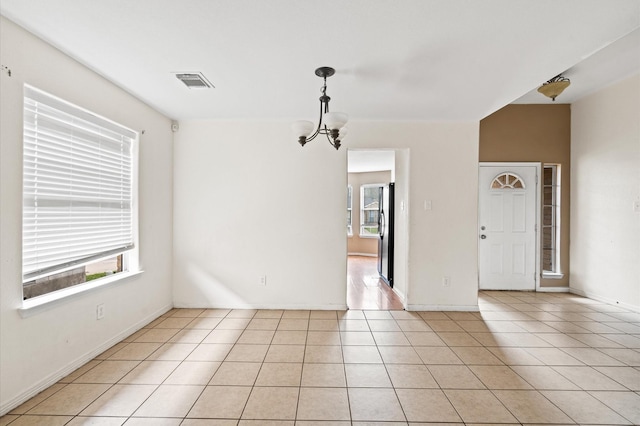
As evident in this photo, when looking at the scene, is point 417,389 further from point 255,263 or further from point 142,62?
point 142,62

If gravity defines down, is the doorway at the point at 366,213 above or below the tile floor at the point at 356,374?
above

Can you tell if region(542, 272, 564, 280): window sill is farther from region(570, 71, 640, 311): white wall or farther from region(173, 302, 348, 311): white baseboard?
region(173, 302, 348, 311): white baseboard

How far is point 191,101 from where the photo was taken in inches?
122

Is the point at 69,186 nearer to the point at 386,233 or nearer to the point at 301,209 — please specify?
the point at 301,209

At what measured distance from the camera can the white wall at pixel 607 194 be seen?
3.70 metres

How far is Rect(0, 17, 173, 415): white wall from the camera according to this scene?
179 cm

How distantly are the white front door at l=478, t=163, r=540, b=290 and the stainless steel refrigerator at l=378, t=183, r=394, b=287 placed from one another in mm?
1380

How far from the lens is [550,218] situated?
4.71 metres

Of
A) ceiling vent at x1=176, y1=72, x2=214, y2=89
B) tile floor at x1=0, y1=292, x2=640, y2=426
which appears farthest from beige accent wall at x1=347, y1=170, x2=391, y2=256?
ceiling vent at x1=176, y1=72, x2=214, y2=89

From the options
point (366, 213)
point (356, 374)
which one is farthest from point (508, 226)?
point (366, 213)

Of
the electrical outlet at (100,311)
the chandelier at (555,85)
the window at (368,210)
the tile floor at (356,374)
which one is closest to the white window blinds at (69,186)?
the electrical outlet at (100,311)

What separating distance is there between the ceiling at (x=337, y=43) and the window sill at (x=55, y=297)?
5.92 ft

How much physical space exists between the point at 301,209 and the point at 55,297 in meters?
2.42

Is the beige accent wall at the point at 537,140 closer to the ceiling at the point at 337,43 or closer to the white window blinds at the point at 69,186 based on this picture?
the ceiling at the point at 337,43
